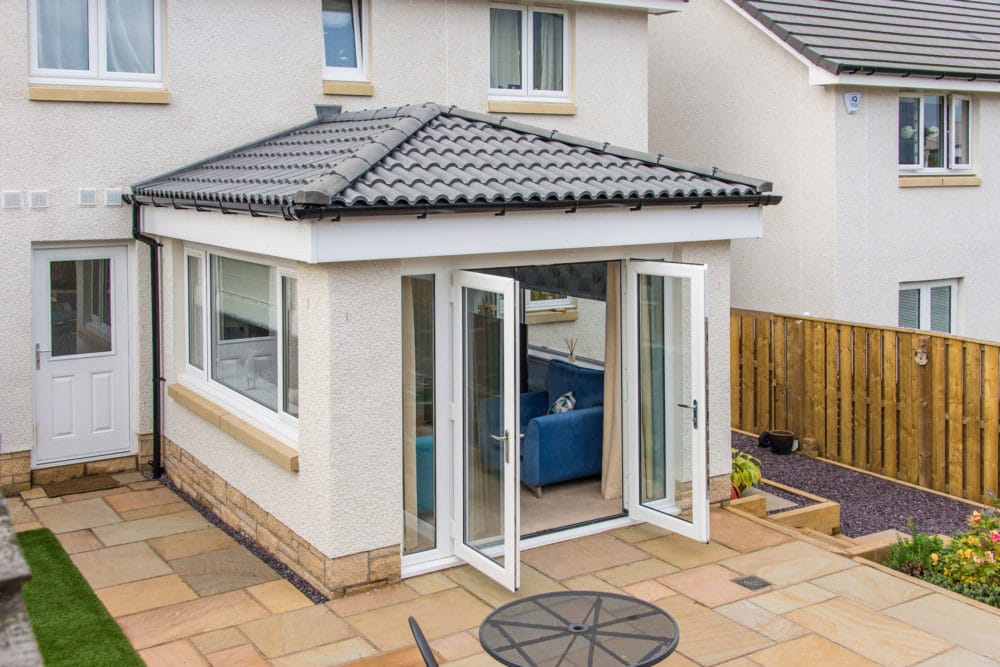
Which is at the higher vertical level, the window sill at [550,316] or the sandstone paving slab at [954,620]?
the window sill at [550,316]

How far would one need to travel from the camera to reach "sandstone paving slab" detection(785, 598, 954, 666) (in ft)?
24.5

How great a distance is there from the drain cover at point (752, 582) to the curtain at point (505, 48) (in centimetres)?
756

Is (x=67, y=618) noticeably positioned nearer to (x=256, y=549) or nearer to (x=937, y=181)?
(x=256, y=549)

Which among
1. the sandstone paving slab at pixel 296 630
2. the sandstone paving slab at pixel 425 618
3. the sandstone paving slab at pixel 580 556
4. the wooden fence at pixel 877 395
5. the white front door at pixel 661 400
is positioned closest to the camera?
the sandstone paving slab at pixel 296 630

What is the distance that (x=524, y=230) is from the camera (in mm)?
8898

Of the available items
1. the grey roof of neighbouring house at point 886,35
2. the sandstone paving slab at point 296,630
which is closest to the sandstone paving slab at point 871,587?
the sandstone paving slab at point 296,630

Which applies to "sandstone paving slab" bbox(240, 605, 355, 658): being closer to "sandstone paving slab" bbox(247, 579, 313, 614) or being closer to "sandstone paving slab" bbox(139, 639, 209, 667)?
"sandstone paving slab" bbox(247, 579, 313, 614)

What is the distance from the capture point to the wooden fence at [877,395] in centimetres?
1205

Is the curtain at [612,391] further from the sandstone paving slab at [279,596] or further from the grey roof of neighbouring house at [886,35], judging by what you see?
the grey roof of neighbouring house at [886,35]

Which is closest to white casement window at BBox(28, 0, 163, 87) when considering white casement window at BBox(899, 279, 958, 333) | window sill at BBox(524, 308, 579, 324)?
window sill at BBox(524, 308, 579, 324)

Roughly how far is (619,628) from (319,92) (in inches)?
325

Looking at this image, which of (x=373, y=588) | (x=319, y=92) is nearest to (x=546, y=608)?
(x=373, y=588)

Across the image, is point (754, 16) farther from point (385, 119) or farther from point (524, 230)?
point (524, 230)

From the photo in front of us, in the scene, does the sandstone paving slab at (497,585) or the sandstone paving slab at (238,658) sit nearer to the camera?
the sandstone paving slab at (238,658)
